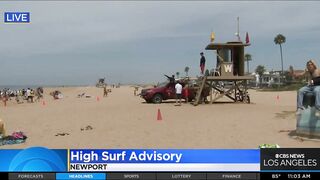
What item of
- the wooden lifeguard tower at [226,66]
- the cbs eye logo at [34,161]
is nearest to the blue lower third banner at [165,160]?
the cbs eye logo at [34,161]

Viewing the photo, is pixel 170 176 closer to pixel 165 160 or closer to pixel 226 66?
pixel 165 160

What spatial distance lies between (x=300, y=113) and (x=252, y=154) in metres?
5.42

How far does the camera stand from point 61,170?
4289 mm

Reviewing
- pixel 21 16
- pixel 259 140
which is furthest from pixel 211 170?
pixel 259 140

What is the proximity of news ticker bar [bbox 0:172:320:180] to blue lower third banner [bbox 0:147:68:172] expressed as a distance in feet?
0.19

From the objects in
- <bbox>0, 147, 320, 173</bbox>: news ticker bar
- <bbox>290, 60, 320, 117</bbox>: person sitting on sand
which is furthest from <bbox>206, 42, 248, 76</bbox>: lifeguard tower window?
<bbox>0, 147, 320, 173</bbox>: news ticker bar

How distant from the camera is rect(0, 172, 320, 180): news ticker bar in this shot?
4223 millimetres

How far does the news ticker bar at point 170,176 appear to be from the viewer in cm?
422

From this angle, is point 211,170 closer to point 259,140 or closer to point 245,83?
point 259,140

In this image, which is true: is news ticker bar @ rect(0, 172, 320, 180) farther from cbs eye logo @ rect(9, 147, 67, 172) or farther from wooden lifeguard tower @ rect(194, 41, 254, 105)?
wooden lifeguard tower @ rect(194, 41, 254, 105)

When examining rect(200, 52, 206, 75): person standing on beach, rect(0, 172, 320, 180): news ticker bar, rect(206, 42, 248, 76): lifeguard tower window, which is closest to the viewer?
rect(0, 172, 320, 180): news ticker bar

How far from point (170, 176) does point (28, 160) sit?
5.29 ft

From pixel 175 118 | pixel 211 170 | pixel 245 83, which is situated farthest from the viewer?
pixel 245 83

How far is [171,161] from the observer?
440 cm
